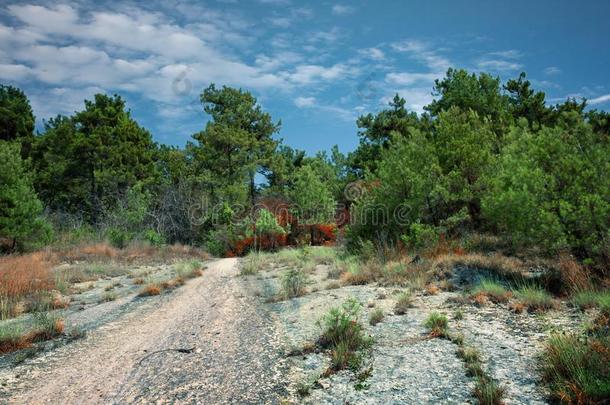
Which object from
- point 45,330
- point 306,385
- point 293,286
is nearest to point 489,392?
point 306,385

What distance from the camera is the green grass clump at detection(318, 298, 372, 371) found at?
588 centimetres

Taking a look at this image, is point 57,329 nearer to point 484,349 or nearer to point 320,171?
point 484,349

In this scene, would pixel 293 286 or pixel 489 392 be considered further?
pixel 293 286

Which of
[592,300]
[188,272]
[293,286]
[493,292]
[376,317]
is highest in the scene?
[592,300]

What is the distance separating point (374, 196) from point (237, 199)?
21213 mm

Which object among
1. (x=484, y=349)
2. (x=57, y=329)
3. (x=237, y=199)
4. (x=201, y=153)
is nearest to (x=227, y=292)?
(x=57, y=329)

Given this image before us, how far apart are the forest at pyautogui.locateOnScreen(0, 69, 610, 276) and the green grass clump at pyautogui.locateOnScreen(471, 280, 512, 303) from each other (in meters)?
1.82

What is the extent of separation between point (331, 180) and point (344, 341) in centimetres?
3742

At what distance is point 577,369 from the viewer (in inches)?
178

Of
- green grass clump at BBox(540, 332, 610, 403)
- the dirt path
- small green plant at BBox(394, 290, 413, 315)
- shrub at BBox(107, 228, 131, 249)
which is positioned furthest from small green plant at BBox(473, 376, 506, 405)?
shrub at BBox(107, 228, 131, 249)

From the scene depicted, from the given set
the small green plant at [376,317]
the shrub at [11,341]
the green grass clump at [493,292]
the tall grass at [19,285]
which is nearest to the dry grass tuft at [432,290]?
the green grass clump at [493,292]

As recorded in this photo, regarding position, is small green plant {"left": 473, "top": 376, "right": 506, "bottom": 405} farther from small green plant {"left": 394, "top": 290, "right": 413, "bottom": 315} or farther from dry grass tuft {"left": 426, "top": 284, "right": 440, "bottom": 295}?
dry grass tuft {"left": 426, "top": 284, "right": 440, "bottom": 295}

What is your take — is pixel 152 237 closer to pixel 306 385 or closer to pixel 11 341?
pixel 11 341

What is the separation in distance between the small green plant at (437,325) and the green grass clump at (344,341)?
43.7 inches
